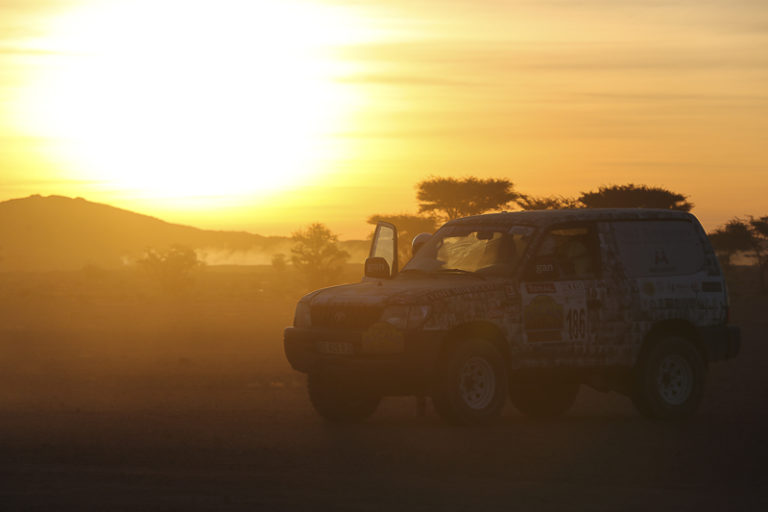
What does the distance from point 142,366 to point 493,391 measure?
1187 cm

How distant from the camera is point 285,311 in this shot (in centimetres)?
5428

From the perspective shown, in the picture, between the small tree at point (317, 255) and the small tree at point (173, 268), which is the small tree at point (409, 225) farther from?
the small tree at point (173, 268)

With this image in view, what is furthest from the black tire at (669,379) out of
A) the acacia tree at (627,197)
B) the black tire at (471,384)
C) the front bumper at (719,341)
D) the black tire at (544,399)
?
the acacia tree at (627,197)

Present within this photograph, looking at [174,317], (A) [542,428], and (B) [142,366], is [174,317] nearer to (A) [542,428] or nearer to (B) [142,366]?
(B) [142,366]

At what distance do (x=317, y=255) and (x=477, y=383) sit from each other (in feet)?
247

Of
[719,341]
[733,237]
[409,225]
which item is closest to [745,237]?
[733,237]

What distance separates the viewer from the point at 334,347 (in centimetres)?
1223

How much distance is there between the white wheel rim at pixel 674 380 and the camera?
44.6 feet

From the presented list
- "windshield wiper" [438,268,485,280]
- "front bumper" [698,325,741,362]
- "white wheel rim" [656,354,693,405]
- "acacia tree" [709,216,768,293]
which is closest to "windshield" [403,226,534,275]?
"windshield wiper" [438,268,485,280]

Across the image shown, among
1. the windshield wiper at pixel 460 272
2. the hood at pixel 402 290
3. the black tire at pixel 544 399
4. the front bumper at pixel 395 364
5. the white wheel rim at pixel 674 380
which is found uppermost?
the windshield wiper at pixel 460 272

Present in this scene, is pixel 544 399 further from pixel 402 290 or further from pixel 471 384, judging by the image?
pixel 402 290

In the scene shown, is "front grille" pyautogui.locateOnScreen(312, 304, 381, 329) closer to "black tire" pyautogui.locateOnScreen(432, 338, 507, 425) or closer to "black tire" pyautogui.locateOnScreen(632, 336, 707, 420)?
"black tire" pyautogui.locateOnScreen(432, 338, 507, 425)

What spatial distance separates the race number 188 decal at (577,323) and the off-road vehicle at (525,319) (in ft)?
0.05

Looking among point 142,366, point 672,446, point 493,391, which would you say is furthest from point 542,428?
point 142,366
